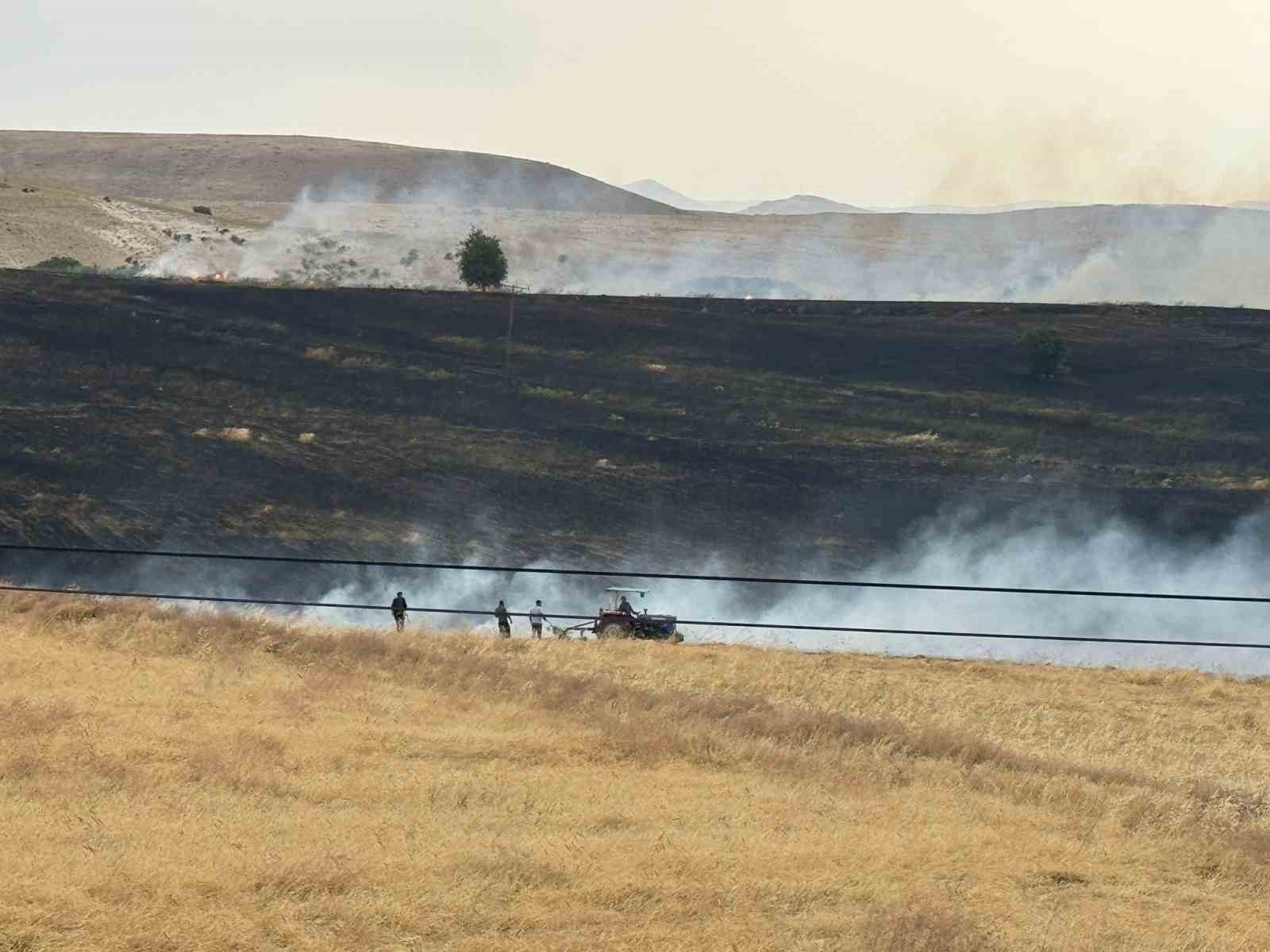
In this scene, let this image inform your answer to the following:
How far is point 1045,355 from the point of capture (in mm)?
81875

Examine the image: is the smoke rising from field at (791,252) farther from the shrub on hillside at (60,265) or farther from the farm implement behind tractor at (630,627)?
the farm implement behind tractor at (630,627)

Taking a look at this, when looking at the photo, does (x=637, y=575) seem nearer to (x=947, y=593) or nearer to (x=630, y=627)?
(x=630, y=627)

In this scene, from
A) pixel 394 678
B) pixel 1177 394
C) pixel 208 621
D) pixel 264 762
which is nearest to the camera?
pixel 264 762

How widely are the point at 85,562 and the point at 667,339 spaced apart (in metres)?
39.8

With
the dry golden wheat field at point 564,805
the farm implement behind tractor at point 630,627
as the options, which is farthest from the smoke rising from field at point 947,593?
the dry golden wheat field at point 564,805

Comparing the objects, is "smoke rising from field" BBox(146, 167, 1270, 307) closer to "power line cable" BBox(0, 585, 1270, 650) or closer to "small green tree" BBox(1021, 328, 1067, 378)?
"small green tree" BBox(1021, 328, 1067, 378)

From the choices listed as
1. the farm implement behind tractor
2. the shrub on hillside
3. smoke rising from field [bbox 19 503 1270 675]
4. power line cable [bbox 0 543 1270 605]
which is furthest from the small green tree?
the shrub on hillside

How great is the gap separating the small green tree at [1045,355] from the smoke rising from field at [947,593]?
20781 mm

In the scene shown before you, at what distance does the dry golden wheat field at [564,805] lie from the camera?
13.9 meters

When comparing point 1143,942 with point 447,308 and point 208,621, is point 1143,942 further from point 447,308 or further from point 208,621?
point 447,308

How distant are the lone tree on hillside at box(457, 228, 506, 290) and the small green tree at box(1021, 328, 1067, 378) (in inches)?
1582

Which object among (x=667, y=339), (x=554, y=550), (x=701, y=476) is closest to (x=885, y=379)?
(x=667, y=339)

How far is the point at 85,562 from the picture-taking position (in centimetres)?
5159

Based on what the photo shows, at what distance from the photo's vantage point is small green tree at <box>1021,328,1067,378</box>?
268 feet
